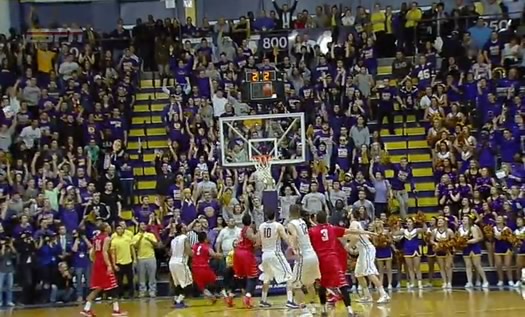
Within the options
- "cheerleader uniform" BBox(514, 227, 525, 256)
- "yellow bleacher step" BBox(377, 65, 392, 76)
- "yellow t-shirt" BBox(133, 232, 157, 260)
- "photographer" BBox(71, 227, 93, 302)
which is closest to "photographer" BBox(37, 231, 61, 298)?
"photographer" BBox(71, 227, 93, 302)

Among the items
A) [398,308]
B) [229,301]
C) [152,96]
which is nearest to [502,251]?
[398,308]

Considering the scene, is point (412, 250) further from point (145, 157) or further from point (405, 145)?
point (145, 157)

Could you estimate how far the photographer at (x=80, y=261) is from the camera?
22750 mm

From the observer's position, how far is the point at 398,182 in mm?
24000

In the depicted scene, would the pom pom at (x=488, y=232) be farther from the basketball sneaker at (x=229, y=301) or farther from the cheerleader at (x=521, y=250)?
the basketball sneaker at (x=229, y=301)

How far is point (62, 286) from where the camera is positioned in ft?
75.1

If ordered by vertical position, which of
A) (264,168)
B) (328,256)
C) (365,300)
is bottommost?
(365,300)

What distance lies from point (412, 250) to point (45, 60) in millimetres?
11949

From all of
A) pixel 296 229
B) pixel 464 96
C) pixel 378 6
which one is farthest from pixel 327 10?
pixel 296 229

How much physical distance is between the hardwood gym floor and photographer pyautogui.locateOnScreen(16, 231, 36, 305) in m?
0.83

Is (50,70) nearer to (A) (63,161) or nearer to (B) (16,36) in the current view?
(B) (16,36)

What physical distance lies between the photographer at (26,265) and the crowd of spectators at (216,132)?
29 millimetres

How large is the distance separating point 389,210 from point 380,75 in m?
5.74

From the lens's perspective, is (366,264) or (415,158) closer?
(366,264)
